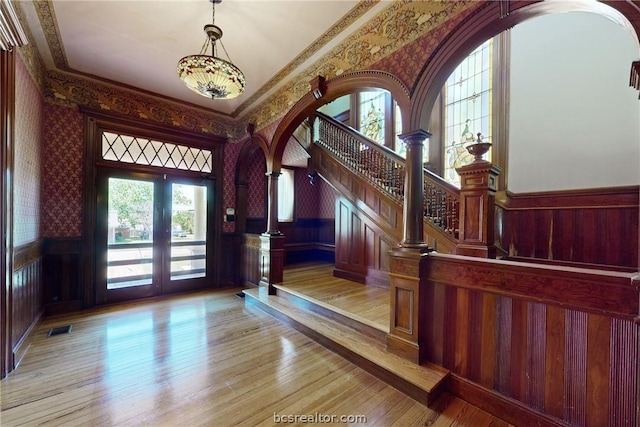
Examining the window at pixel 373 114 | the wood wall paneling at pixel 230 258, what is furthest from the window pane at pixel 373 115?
the wood wall paneling at pixel 230 258

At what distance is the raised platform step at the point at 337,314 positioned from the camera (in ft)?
8.84

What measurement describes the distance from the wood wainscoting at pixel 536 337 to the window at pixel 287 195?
4.73 m

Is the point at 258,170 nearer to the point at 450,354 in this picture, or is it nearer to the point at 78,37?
the point at 78,37

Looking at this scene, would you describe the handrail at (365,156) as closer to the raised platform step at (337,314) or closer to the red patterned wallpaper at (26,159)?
the raised platform step at (337,314)

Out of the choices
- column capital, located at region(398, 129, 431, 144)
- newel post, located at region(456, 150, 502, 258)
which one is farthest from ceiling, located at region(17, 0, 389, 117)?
newel post, located at region(456, 150, 502, 258)

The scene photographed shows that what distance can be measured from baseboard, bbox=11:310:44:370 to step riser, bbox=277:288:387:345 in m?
2.85

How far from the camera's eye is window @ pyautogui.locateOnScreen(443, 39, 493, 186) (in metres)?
4.88

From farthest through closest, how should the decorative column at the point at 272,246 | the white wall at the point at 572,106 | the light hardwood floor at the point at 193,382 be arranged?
the decorative column at the point at 272,246 → the white wall at the point at 572,106 → the light hardwood floor at the point at 193,382

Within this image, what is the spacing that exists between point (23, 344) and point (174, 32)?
3842 millimetres

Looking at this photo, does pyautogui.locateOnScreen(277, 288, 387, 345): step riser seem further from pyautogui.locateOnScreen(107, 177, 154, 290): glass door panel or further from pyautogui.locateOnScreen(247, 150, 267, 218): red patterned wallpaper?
pyautogui.locateOnScreen(107, 177, 154, 290): glass door panel

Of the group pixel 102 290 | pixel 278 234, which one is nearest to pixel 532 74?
pixel 278 234

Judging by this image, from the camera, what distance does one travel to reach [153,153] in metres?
4.61

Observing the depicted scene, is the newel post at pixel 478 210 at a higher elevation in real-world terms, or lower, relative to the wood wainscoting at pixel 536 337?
higher

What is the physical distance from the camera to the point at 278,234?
14.7 ft
